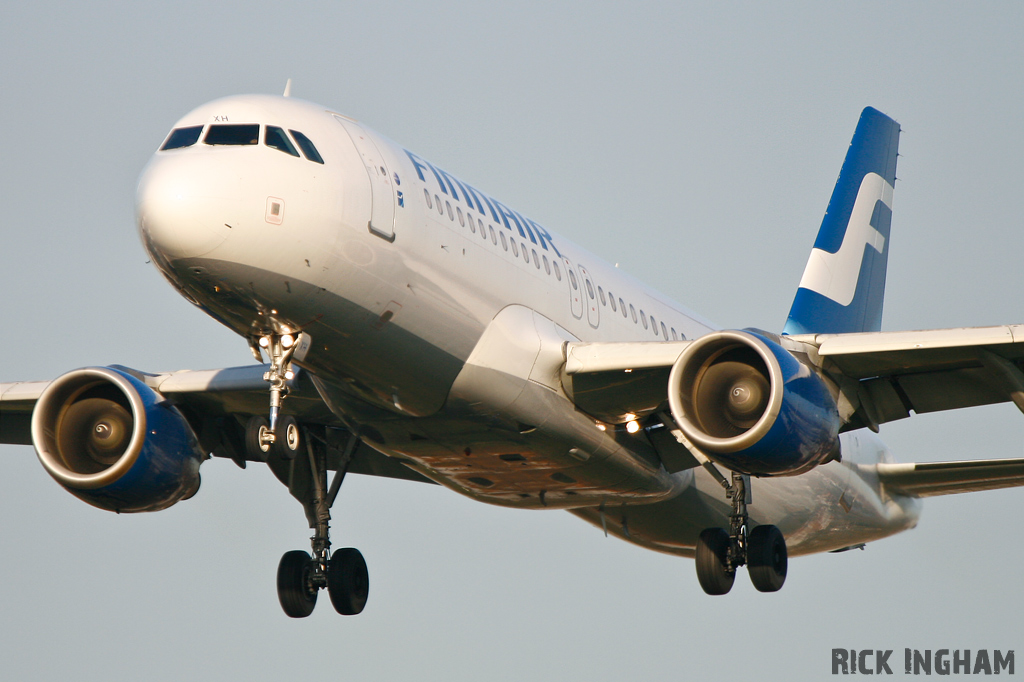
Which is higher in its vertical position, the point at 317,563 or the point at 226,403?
the point at 226,403

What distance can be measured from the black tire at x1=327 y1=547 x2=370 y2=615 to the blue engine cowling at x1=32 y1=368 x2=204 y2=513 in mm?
2759

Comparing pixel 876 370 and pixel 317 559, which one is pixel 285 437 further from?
pixel 876 370

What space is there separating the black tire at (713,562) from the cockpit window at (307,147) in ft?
31.1

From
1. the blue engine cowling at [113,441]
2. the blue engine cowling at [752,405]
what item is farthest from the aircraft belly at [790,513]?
the blue engine cowling at [113,441]

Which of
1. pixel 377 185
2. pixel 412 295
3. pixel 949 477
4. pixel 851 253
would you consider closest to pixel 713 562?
pixel 949 477

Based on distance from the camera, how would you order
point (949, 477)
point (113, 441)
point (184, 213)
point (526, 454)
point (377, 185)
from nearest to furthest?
point (184, 213), point (377, 185), point (526, 454), point (113, 441), point (949, 477)

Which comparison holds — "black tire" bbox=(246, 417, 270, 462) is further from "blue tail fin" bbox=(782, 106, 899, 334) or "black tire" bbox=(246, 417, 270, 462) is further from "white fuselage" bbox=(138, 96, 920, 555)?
"blue tail fin" bbox=(782, 106, 899, 334)

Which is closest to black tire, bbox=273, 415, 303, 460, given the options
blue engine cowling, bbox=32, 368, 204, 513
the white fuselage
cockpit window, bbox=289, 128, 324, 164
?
the white fuselage

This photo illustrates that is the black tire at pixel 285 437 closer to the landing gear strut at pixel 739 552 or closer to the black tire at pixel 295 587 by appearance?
the black tire at pixel 295 587

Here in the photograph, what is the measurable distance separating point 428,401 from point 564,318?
2840mm

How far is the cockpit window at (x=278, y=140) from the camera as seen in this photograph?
17.4 metres

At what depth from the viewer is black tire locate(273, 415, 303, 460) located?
701 inches

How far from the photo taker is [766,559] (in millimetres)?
22453

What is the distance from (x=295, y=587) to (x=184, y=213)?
28.7 ft
